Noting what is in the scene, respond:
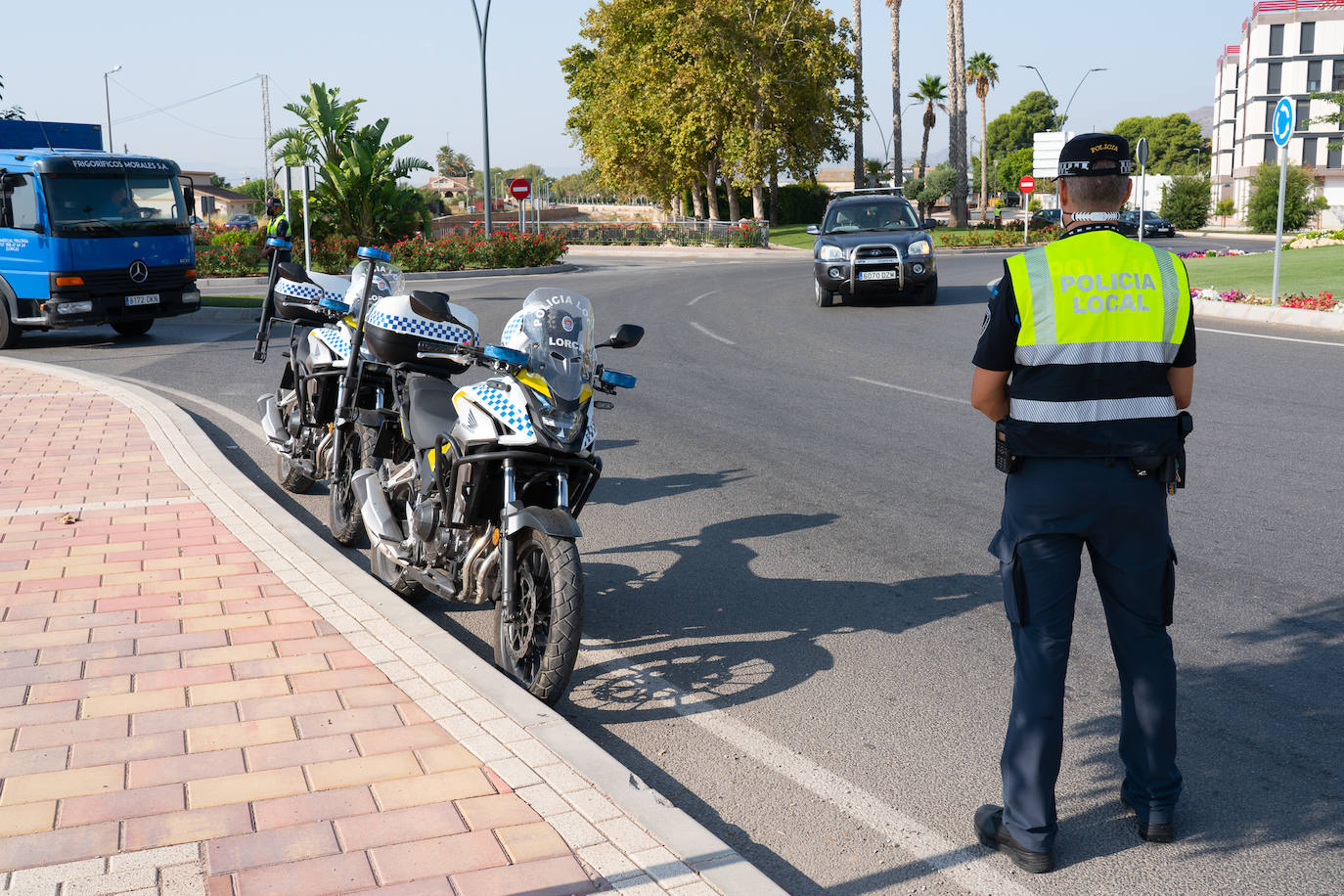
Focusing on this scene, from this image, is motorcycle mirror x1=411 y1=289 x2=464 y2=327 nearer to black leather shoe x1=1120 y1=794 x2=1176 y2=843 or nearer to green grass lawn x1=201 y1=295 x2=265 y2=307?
black leather shoe x1=1120 y1=794 x2=1176 y2=843

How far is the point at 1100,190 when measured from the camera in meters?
3.37

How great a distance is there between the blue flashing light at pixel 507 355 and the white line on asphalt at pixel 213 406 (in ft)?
20.7

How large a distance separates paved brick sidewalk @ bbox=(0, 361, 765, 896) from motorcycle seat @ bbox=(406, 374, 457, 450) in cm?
79

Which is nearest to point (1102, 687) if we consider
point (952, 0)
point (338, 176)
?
point (338, 176)

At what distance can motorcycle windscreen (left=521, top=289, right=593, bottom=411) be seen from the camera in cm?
461

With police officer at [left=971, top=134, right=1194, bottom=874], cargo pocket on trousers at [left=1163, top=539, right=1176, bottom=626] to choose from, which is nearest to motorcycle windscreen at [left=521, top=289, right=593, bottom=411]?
police officer at [left=971, top=134, right=1194, bottom=874]

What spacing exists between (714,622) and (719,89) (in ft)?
163

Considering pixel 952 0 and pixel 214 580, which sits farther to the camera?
pixel 952 0

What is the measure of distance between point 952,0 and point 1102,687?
49.7m

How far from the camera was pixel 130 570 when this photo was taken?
19.4 feet

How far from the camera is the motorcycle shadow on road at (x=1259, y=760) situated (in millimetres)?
3531

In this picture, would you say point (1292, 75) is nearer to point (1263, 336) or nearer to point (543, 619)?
point (1263, 336)

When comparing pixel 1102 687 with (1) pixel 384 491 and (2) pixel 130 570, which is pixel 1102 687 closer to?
(1) pixel 384 491

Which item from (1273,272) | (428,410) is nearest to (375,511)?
(428,410)
